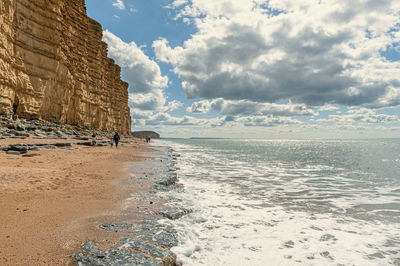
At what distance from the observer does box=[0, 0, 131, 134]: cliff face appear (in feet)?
70.6

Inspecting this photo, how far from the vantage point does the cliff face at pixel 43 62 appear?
2153cm

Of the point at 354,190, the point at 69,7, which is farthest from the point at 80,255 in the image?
the point at 69,7

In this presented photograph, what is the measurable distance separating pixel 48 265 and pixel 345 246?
18.0ft

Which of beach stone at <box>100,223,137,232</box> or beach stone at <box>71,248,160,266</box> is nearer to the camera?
beach stone at <box>71,248,160,266</box>

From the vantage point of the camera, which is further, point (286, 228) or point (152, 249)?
point (286, 228)

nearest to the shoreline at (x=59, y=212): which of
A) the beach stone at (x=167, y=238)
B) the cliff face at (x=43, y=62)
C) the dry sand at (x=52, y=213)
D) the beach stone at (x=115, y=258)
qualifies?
the dry sand at (x=52, y=213)

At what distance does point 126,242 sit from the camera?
3.71 metres

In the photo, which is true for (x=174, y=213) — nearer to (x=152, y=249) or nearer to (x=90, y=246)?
(x=152, y=249)

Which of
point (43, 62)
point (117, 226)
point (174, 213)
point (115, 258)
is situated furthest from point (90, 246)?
point (43, 62)

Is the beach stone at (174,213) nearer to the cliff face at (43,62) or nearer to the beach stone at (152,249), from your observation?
the beach stone at (152,249)

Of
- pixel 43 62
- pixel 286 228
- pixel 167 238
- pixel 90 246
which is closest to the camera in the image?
pixel 90 246

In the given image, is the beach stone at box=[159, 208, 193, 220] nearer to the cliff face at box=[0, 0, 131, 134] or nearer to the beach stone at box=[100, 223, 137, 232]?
the beach stone at box=[100, 223, 137, 232]

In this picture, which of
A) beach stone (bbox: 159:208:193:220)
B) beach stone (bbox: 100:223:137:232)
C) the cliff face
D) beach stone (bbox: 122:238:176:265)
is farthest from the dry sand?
the cliff face

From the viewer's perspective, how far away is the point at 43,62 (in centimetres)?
2670
